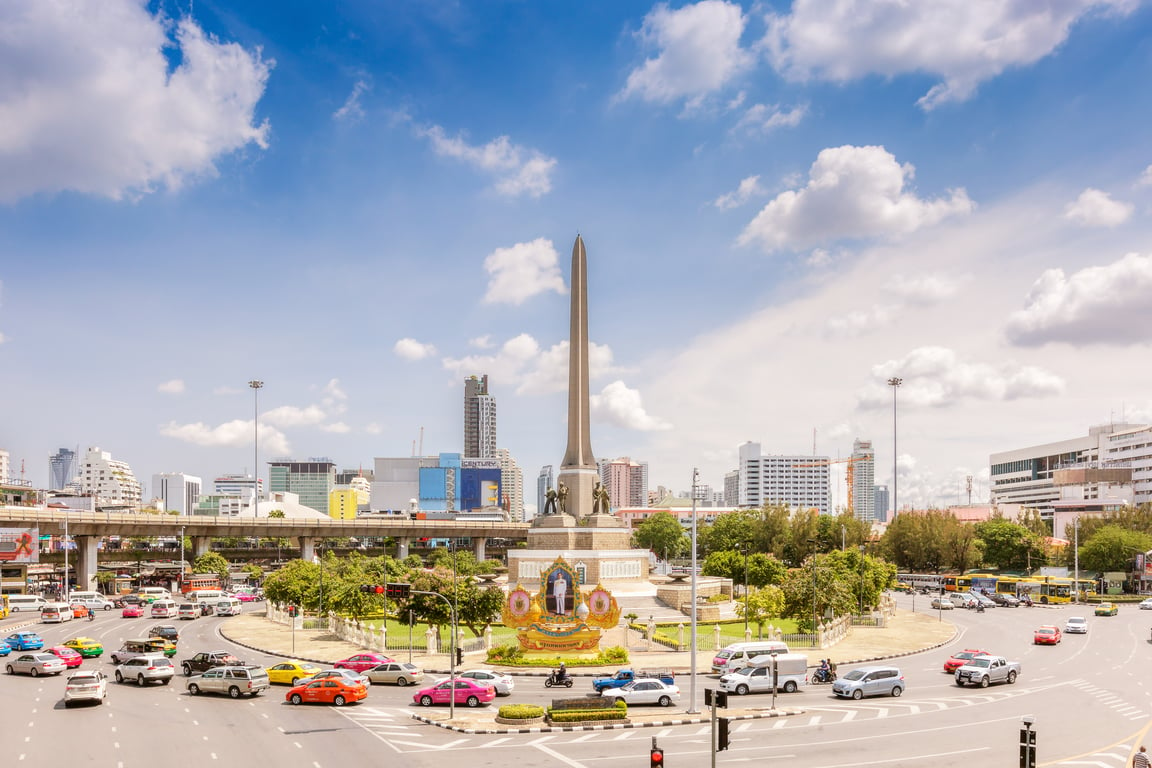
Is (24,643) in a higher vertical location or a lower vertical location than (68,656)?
lower

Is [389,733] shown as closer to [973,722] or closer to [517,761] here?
[517,761]

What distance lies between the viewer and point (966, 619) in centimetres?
7675

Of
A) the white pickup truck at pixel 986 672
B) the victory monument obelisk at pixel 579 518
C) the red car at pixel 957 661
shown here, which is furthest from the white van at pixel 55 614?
the white pickup truck at pixel 986 672

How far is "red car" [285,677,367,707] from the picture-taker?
124 feet

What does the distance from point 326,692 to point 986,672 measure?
99.1 ft

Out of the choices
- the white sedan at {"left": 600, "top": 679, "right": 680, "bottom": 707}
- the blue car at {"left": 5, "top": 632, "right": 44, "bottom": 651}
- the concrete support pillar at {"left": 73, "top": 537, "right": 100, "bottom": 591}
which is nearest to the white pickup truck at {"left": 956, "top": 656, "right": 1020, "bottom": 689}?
the white sedan at {"left": 600, "top": 679, "right": 680, "bottom": 707}

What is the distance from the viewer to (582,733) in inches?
1288

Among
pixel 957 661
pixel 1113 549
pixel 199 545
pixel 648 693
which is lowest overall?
pixel 199 545

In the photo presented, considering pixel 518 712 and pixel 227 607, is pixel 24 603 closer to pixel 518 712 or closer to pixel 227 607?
pixel 227 607

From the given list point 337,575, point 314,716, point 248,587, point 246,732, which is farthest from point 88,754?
point 248,587

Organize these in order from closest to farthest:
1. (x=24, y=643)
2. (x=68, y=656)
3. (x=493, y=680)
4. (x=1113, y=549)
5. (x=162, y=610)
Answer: (x=493, y=680) < (x=68, y=656) < (x=24, y=643) < (x=162, y=610) < (x=1113, y=549)

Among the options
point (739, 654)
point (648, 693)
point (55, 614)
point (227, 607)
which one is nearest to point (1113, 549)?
point (739, 654)

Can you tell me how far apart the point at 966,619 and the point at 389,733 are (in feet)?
199

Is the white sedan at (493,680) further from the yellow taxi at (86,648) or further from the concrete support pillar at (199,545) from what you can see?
the concrete support pillar at (199,545)
